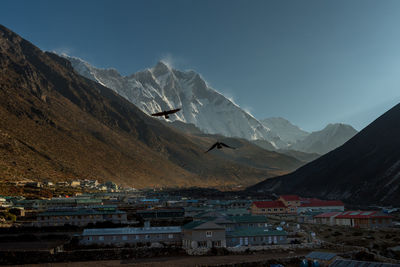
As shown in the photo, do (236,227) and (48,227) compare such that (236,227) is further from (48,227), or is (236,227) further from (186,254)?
(48,227)

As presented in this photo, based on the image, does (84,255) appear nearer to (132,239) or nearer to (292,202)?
(132,239)

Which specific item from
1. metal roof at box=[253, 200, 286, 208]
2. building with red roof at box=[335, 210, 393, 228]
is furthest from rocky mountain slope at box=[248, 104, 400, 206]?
building with red roof at box=[335, 210, 393, 228]

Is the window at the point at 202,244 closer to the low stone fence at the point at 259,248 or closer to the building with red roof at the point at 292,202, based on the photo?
the low stone fence at the point at 259,248

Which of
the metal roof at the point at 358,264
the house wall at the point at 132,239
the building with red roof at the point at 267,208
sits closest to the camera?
the metal roof at the point at 358,264

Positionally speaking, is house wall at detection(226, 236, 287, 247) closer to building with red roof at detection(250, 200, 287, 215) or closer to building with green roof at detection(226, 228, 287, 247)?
building with green roof at detection(226, 228, 287, 247)

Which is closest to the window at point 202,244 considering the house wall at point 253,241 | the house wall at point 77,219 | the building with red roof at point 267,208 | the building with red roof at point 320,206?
the house wall at point 253,241

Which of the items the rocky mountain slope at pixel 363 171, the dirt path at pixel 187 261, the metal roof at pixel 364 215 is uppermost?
the rocky mountain slope at pixel 363 171

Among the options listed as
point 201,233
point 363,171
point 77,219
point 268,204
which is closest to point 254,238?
point 201,233

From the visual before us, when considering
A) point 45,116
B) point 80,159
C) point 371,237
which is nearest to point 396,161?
point 371,237

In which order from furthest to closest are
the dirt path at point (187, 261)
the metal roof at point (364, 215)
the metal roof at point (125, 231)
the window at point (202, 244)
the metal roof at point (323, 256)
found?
the metal roof at point (364, 215) < the metal roof at point (125, 231) < the window at point (202, 244) < the dirt path at point (187, 261) < the metal roof at point (323, 256)
